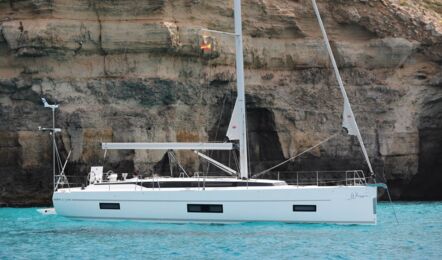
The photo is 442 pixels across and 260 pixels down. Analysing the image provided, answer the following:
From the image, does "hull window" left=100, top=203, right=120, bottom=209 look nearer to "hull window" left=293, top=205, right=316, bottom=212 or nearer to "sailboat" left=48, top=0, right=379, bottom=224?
"sailboat" left=48, top=0, right=379, bottom=224

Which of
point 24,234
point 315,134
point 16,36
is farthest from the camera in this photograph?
point 315,134

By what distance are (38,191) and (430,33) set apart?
2105 centimetres

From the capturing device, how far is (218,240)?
26734 millimetres

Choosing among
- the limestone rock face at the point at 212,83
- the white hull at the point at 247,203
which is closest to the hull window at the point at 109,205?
the white hull at the point at 247,203

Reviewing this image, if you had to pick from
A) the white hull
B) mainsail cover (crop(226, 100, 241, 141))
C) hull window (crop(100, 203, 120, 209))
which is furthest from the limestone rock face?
mainsail cover (crop(226, 100, 241, 141))

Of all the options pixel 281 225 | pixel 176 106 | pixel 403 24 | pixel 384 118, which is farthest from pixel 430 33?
pixel 281 225

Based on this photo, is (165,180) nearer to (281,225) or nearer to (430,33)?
(281,225)

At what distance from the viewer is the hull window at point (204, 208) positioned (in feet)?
101

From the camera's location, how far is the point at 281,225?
30.3m

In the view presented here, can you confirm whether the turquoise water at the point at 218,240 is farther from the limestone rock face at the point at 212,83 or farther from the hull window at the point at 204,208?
the limestone rock face at the point at 212,83

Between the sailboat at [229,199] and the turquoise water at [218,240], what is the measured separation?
34 cm

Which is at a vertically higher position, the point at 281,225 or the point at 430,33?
the point at 430,33

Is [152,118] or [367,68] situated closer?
[152,118]

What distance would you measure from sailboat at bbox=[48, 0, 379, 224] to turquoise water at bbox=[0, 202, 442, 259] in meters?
0.34
